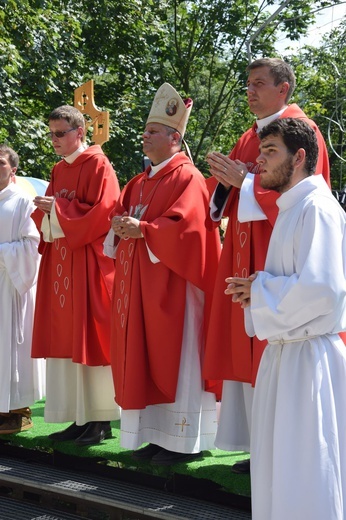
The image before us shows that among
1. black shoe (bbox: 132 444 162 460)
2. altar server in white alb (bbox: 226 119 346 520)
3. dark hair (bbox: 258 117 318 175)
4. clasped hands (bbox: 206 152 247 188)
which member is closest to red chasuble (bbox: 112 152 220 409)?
black shoe (bbox: 132 444 162 460)

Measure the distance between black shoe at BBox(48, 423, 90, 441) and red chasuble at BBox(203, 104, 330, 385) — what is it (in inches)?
58.4

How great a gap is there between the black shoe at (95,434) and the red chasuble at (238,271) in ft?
4.16

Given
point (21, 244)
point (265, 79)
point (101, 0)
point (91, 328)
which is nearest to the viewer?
point (265, 79)

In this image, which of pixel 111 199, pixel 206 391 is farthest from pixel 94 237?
pixel 206 391

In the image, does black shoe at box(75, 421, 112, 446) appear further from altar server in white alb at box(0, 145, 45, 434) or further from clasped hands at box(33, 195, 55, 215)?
clasped hands at box(33, 195, 55, 215)

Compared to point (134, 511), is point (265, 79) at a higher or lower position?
higher

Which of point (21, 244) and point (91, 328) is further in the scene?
point (21, 244)

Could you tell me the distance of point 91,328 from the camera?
6.03 meters

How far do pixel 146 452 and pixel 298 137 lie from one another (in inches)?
105

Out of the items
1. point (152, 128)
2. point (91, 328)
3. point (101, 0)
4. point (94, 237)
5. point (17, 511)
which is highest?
point (101, 0)

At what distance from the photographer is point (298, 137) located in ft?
12.3

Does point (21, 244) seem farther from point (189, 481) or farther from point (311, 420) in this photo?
point (311, 420)

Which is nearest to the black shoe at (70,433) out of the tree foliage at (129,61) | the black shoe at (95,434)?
the black shoe at (95,434)

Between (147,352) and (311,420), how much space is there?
1.96 meters
